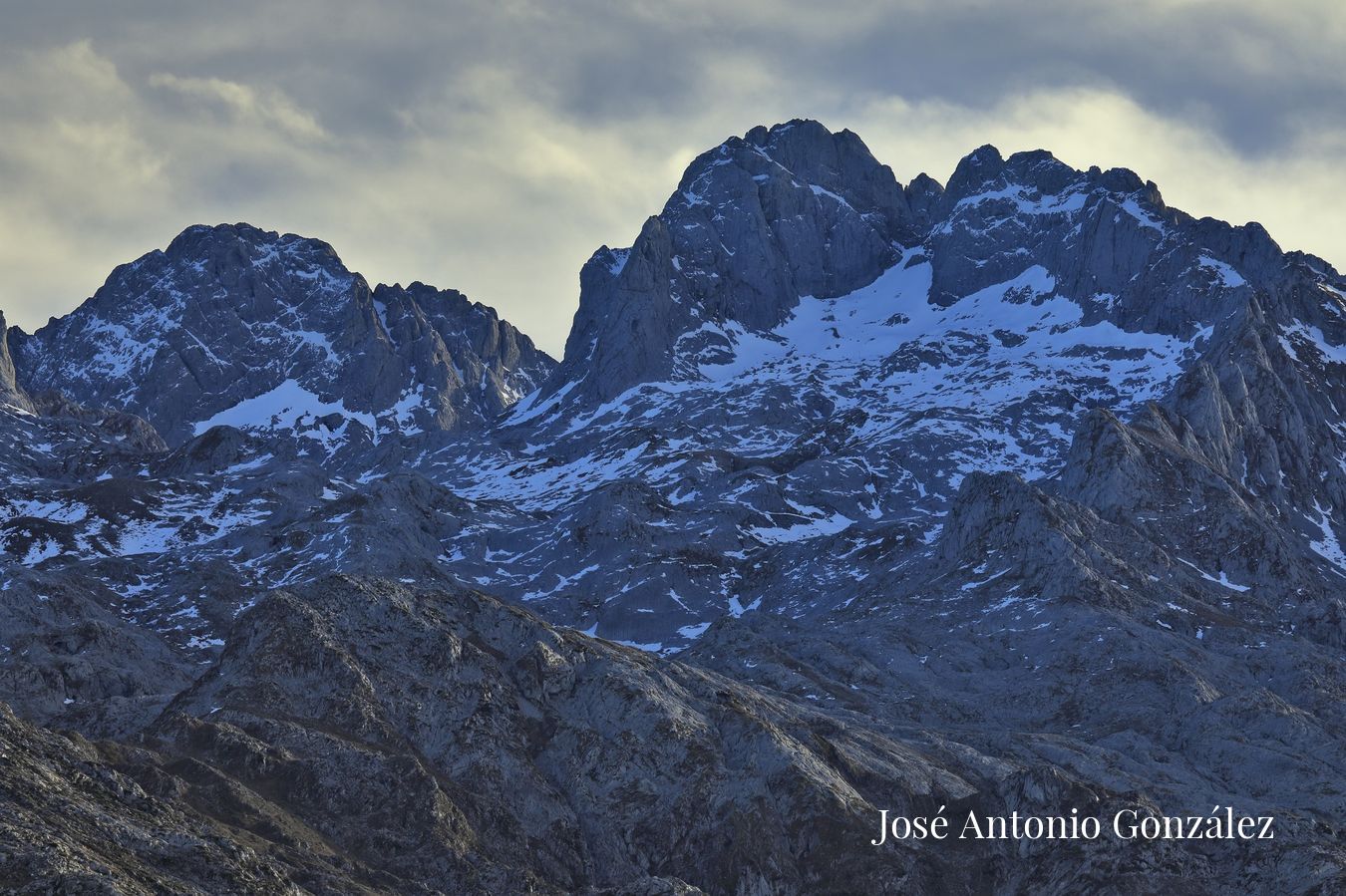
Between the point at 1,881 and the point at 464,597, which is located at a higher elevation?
the point at 464,597

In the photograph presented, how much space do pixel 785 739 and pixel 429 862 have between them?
4242 centimetres

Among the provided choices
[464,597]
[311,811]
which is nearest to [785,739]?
[464,597]

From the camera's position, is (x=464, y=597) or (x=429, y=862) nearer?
(x=429, y=862)

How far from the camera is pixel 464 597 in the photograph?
170625 millimetres

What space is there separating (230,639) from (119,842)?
6318 cm

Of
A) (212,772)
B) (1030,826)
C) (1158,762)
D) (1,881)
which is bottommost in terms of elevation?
(1,881)

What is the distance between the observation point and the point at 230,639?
15650 centimetres

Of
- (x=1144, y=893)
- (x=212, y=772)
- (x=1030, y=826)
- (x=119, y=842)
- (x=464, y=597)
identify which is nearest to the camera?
(x=119, y=842)

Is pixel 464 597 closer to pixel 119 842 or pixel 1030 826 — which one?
pixel 1030 826

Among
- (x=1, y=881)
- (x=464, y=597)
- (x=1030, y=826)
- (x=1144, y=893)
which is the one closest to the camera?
(x=1, y=881)

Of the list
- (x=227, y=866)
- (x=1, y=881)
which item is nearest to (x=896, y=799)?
(x=227, y=866)

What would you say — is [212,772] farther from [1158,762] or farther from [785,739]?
[1158,762]

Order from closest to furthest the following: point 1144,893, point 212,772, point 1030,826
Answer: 1. point 212,772
2. point 1144,893
3. point 1030,826

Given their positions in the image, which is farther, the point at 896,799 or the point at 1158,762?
the point at 1158,762
